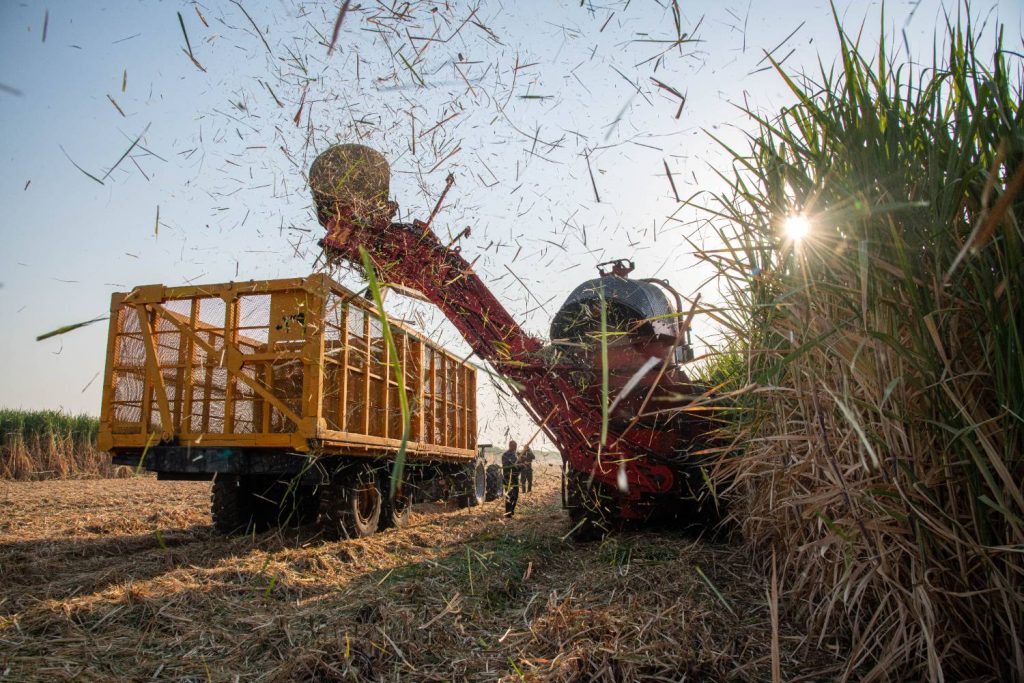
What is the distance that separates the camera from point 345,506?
20.1 feet

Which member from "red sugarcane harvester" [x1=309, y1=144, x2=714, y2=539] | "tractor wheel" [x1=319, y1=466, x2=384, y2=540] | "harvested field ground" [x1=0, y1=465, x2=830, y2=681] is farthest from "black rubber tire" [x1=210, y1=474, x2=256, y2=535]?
"red sugarcane harvester" [x1=309, y1=144, x2=714, y2=539]

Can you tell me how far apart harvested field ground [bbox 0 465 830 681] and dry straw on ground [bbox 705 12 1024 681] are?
1.97 feet

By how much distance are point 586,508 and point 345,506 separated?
8.09 ft

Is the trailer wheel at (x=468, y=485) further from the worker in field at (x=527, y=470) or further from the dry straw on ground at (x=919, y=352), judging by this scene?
the dry straw on ground at (x=919, y=352)

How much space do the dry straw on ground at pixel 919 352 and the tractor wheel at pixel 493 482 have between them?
33.1 feet

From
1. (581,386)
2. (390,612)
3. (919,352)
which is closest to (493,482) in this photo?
(581,386)

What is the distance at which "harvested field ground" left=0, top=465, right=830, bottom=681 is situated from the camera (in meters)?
2.46

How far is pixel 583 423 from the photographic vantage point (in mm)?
5066

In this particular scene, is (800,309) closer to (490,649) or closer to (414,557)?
(490,649)

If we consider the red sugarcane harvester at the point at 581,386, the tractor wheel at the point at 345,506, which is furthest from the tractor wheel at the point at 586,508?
the tractor wheel at the point at 345,506

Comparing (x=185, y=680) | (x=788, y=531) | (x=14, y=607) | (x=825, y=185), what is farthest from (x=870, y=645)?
(x=14, y=607)

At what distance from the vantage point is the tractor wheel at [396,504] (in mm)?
7184

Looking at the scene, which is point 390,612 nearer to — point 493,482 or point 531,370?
point 531,370

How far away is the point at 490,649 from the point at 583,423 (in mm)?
2526
